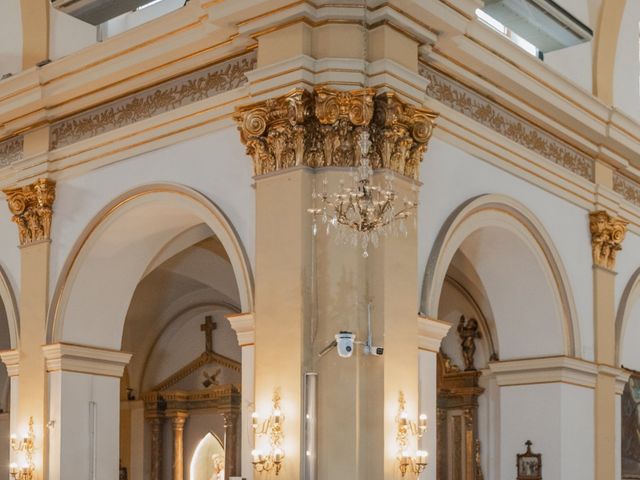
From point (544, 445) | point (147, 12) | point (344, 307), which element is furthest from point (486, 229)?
point (147, 12)

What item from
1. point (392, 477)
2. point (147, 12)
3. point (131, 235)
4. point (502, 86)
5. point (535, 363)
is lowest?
point (392, 477)

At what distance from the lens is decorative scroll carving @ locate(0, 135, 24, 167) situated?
40.0 feet

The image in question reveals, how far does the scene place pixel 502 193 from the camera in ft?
36.6

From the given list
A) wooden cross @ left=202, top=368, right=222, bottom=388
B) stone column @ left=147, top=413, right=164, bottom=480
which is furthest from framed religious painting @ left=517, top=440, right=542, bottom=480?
stone column @ left=147, top=413, right=164, bottom=480

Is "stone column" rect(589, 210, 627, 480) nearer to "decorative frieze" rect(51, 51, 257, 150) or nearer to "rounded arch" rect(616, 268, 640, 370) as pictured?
"rounded arch" rect(616, 268, 640, 370)

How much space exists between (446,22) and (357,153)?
50.8 inches

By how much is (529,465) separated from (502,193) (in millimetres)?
2482

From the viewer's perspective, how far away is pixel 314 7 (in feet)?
31.1

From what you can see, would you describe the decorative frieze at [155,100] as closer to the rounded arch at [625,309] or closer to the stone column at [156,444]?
the stone column at [156,444]

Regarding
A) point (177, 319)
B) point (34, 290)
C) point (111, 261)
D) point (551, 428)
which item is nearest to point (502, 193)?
point (551, 428)

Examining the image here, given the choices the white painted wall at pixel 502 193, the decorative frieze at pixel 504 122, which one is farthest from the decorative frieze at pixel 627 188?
the white painted wall at pixel 502 193

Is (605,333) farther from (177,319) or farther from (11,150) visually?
(11,150)

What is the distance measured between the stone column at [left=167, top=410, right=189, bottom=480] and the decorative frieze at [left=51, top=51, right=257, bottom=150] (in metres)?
4.40

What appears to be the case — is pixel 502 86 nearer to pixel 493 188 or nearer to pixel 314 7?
pixel 493 188
